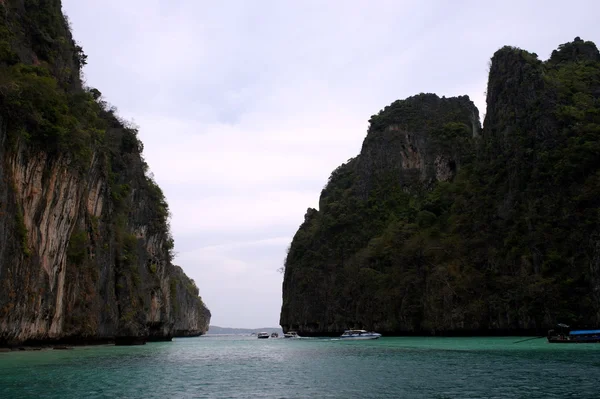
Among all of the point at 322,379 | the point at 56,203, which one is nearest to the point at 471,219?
the point at 56,203

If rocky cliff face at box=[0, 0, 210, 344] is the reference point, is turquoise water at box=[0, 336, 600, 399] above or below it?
below

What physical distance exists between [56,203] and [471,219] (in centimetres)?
4555

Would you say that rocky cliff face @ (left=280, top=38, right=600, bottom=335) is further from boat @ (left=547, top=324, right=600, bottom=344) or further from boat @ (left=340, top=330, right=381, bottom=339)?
boat @ (left=547, top=324, right=600, bottom=344)

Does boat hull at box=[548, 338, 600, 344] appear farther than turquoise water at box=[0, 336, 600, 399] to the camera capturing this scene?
Yes

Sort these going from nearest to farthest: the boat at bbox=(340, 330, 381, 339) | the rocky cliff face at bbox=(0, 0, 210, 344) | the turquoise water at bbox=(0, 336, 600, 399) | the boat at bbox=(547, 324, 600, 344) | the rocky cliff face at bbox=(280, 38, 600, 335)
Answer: the turquoise water at bbox=(0, 336, 600, 399), the rocky cliff face at bbox=(0, 0, 210, 344), the boat at bbox=(547, 324, 600, 344), the rocky cliff face at bbox=(280, 38, 600, 335), the boat at bbox=(340, 330, 381, 339)

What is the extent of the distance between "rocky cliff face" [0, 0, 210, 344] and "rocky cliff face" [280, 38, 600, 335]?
3199cm

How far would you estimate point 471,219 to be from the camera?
6269 cm

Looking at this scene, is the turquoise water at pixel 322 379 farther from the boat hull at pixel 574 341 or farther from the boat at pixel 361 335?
the boat at pixel 361 335

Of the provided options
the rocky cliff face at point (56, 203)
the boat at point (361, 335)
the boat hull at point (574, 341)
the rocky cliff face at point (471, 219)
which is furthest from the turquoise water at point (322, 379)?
the boat at point (361, 335)

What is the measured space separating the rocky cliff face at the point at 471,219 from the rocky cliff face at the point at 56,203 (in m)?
32.0

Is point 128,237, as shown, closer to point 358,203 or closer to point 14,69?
point 14,69

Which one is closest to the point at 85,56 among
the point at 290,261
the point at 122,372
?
the point at 122,372

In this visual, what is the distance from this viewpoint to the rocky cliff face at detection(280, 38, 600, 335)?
161 feet

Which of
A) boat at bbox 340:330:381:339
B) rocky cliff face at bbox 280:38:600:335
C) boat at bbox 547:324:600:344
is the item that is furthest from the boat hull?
boat at bbox 340:330:381:339
